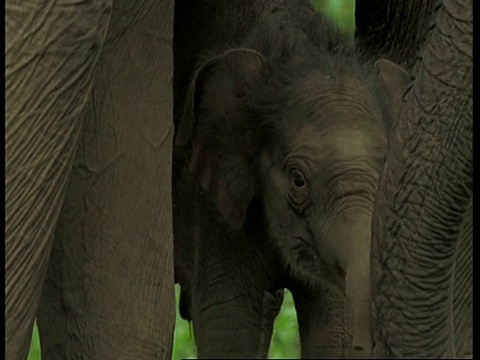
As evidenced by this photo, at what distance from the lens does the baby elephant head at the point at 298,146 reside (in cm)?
342

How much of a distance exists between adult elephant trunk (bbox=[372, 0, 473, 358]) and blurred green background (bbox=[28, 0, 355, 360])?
141 cm

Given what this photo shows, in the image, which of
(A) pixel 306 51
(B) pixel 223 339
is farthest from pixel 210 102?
(B) pixel 223 339

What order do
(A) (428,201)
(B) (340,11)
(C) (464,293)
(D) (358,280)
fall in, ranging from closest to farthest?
(A) (428,201) → (C) (464,293) → (D) (358,280) → (B) (340,11)

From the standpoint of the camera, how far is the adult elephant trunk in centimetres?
246

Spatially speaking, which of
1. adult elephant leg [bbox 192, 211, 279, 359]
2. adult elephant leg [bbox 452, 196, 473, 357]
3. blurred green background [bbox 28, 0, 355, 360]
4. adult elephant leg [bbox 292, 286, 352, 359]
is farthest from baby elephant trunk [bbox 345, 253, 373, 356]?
blurred green background [bbox 28, 0, 355, 360]

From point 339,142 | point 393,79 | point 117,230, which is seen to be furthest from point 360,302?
point 339,142

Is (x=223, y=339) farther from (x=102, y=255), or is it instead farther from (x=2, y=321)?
(x=2, y=321)

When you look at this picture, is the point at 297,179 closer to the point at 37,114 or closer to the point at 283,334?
the point at 37,114

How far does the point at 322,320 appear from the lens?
12.3ft

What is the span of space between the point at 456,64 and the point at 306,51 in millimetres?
1225

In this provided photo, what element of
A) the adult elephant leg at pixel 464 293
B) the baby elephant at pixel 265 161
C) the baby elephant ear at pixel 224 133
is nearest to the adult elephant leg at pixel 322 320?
the baby elephant at pixel 265 161

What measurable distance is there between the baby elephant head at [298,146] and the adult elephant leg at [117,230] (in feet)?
1.10

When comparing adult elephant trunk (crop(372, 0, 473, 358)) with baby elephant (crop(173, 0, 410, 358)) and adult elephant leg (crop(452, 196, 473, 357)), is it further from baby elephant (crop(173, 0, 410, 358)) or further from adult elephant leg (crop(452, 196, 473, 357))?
baby elephant (crop(173, 0, 410, 358))

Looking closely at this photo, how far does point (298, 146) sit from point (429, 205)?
1127 mm
